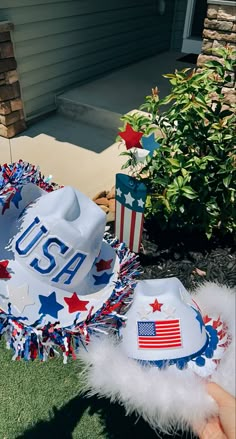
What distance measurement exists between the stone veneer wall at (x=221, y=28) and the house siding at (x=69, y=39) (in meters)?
2.50

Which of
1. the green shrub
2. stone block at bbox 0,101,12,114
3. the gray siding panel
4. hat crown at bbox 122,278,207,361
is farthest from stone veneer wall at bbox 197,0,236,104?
the gray siding panel

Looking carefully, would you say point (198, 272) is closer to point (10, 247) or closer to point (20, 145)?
point (10, 247)

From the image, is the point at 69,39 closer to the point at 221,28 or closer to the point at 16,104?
the point at 16,104

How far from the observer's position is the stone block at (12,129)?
17.9ft

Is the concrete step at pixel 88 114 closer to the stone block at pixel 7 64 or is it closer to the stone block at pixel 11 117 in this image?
the stone block at pixel 11 117

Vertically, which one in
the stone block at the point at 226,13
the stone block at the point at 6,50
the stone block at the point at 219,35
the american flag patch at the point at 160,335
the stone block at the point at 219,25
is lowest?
the american flag patch at the point at 160,335

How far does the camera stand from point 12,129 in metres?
5.50

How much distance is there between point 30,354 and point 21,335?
0.10m

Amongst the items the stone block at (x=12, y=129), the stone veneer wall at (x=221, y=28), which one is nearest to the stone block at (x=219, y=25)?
the stone veneer wall at (x=221, y=28)

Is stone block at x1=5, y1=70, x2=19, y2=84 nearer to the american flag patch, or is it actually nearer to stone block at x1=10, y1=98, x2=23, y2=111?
stone block at x1=10, y1=98, x2=23, y2=111

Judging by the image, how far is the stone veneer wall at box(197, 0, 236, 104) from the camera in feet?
13.6

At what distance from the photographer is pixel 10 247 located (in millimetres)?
1418

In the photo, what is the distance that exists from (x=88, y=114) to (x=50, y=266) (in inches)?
196

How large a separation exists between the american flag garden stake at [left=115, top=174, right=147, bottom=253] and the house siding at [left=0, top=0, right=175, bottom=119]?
351 centimetres
